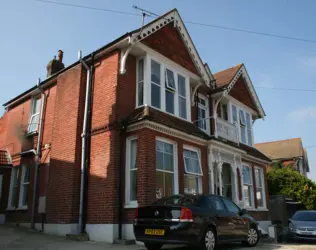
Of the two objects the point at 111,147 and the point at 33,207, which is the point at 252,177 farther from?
the point at 33,207

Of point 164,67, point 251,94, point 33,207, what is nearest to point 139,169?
point 164,67

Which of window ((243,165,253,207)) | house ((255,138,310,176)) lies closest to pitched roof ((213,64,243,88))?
window ((243,165,253,207))

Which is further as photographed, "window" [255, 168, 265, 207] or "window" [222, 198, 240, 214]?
"window" [255, 168, 265, 207]

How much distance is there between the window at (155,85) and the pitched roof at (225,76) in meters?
4.93

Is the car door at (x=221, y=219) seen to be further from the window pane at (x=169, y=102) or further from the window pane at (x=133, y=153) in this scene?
the window pane at (x=169, y=102)

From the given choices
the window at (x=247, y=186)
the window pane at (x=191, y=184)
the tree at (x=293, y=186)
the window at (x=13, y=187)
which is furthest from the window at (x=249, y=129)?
the window at (x=13, y=187)

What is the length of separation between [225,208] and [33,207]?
803 cm

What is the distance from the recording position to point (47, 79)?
1488 centimetres

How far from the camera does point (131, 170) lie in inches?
432

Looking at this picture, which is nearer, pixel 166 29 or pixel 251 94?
pixel 166 29

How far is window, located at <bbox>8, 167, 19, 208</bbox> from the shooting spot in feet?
49.2

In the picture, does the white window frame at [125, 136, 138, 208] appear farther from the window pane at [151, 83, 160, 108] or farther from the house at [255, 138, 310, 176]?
the house at [255, 138, 310, 176]

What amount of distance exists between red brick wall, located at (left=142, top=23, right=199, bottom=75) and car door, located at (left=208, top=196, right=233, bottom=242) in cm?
657

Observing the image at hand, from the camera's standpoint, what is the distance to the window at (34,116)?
602 inches
